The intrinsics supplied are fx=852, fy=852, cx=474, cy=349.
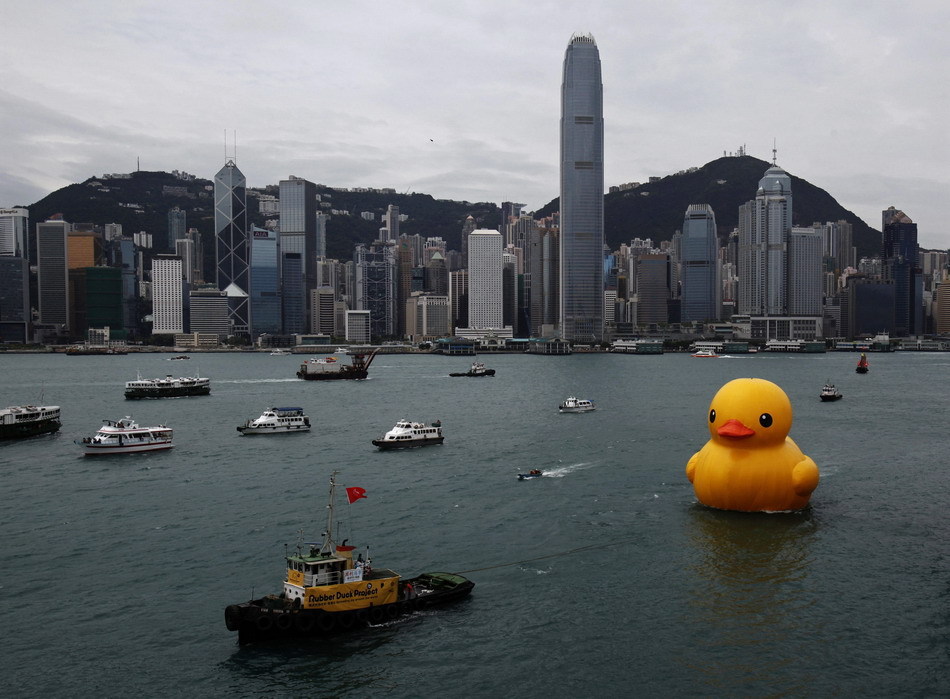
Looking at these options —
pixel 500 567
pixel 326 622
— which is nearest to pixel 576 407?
pixel 500 567

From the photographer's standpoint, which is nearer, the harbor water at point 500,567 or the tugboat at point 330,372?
the harbor water at point 500,567

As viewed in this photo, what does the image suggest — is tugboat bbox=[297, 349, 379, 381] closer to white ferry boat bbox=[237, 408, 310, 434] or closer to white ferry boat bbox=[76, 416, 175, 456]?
white ferry boat bbox=[237, 408, 310, 434]

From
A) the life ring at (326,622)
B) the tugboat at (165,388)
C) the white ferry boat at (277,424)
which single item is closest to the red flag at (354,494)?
the life ring at (326,622)

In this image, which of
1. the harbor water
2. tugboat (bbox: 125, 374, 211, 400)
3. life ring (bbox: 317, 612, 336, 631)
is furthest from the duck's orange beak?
tugboat (bbox: 125, 374, 211, 400)

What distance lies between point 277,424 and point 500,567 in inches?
1672

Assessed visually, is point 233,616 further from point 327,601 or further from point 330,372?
point 330,372

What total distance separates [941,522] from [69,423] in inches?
2861

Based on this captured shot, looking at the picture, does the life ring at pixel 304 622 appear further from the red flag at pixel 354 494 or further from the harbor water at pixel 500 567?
the red flag at pixel 354 494

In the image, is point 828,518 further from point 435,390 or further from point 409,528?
point 435,390

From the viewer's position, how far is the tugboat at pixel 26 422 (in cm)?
6969

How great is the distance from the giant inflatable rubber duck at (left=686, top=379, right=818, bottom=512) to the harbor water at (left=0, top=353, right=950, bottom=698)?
1382 millimetres

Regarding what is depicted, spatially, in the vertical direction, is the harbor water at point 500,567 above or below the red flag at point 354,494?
below

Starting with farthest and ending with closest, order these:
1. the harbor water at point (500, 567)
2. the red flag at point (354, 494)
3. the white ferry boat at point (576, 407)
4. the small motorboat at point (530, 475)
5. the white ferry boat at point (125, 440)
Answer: the white ferry boat at point (576, 407), the white ferry boat at point (125, 440), the small motorboat at point (530, 475), the red flag at point (354, 494), the harbor water at point (500, 567)

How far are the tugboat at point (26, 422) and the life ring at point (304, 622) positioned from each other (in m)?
53.8
